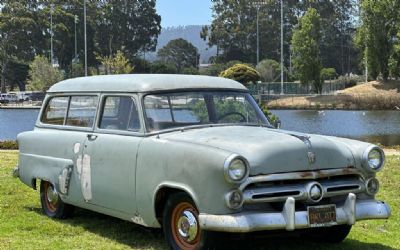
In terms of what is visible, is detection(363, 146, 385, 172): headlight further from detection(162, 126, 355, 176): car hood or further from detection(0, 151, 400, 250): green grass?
detection(0, 151, 400, 250): green grass

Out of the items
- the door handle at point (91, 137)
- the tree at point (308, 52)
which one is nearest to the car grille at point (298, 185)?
the door handle at point (91, 137)

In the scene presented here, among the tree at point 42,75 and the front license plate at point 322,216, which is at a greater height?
the tree at point 42,75

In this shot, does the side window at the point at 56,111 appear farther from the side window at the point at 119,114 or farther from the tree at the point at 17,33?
the tree at the point at 17,33

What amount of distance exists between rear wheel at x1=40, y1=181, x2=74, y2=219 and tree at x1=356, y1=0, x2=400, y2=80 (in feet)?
214

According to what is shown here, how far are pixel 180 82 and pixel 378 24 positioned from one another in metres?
66.8

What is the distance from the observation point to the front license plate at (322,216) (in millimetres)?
5707

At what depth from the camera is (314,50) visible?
74688 mm

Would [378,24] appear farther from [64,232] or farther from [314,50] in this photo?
[64,232]

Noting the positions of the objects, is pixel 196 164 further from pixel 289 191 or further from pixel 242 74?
pixel 242 74

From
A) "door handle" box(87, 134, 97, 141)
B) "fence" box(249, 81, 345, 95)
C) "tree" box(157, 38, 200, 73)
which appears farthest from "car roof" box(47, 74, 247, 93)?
"tree" box(157, 38, 200, 73)

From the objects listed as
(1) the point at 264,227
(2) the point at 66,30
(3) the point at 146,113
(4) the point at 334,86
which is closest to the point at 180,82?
(3) the point at 146,113

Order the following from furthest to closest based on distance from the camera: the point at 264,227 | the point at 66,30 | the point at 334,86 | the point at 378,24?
the point at 66,30 < the point at 334,86 < the point at 378,24 < the point at 264,227

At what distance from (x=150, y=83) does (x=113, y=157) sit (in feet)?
2.82

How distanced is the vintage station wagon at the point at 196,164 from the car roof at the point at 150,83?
0.01 metres
